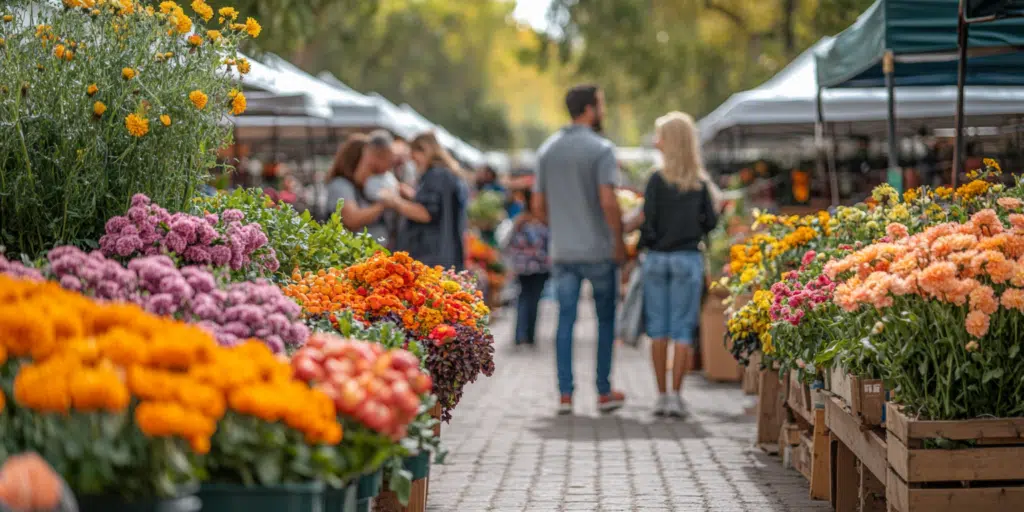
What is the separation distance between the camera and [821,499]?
6.31 metres

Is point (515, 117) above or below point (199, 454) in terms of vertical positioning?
above

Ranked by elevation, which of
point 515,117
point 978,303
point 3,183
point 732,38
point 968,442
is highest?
point 515,117

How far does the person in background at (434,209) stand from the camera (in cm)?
1057

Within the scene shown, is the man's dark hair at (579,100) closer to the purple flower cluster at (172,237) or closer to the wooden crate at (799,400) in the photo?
the wooden crate at (799,400)

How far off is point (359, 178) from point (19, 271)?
6.22 meters

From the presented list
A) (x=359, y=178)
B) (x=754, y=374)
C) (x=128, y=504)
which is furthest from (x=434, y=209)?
(x=128, y=504)

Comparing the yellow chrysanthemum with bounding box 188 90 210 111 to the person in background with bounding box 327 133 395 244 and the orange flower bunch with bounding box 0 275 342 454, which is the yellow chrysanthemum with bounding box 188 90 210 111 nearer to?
the orange flower bunch with bounding box 0 275 342 454

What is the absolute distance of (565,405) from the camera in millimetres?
9648

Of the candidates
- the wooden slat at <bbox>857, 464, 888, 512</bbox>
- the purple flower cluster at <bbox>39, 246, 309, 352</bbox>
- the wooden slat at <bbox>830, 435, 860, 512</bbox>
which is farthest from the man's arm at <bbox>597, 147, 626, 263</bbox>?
the purple flower cluster at <bbox>39, 246, 309, 352</bbox>

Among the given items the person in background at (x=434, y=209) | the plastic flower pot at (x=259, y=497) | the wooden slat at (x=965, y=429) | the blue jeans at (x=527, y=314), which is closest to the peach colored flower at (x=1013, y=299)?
the wooden slat at (x=965, y=429)

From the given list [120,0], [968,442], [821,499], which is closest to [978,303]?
[968,442]

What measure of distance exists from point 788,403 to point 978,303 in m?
2.73

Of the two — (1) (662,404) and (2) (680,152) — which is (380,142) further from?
(1) (662,404)

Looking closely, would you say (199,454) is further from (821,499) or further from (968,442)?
(821,499)
